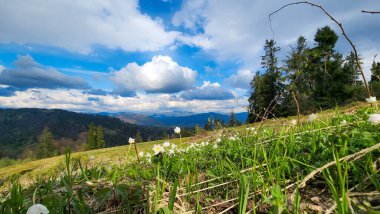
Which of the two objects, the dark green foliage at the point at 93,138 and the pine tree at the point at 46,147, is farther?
the pine tree at the point at 46,147

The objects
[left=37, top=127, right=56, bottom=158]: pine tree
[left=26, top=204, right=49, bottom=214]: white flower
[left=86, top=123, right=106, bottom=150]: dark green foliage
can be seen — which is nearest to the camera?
[left=26, top=204, right=49, bottom=214]: white flower

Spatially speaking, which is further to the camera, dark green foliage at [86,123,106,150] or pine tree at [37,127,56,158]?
pine tree at [37,127,56,158]

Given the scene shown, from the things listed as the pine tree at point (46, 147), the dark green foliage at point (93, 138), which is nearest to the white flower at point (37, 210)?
the dark green foliage at point (93, 138)

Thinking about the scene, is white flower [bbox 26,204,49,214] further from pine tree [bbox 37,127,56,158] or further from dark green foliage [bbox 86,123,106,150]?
pine tree [bbox 37,127,56,158]

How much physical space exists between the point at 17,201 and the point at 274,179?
2155 mm

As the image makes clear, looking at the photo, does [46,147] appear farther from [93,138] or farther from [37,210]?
[37,210]

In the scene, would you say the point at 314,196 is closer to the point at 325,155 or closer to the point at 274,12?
the point at 325,155

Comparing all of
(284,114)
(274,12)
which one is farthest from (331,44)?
(274,12)

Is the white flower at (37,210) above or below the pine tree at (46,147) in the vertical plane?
above

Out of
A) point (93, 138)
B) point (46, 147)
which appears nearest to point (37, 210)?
point (93, 138)

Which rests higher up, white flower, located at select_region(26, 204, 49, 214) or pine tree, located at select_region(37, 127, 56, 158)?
white flower, located at select_region(26, 204, 49, 214)

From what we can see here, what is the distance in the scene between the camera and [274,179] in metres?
2.42

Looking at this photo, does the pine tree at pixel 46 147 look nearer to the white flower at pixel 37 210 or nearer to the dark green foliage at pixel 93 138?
the dark green foliage at pixel 93 138

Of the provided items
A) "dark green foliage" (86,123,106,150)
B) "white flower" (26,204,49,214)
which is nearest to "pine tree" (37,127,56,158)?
"dark green foliage" (86,123,106,150)
